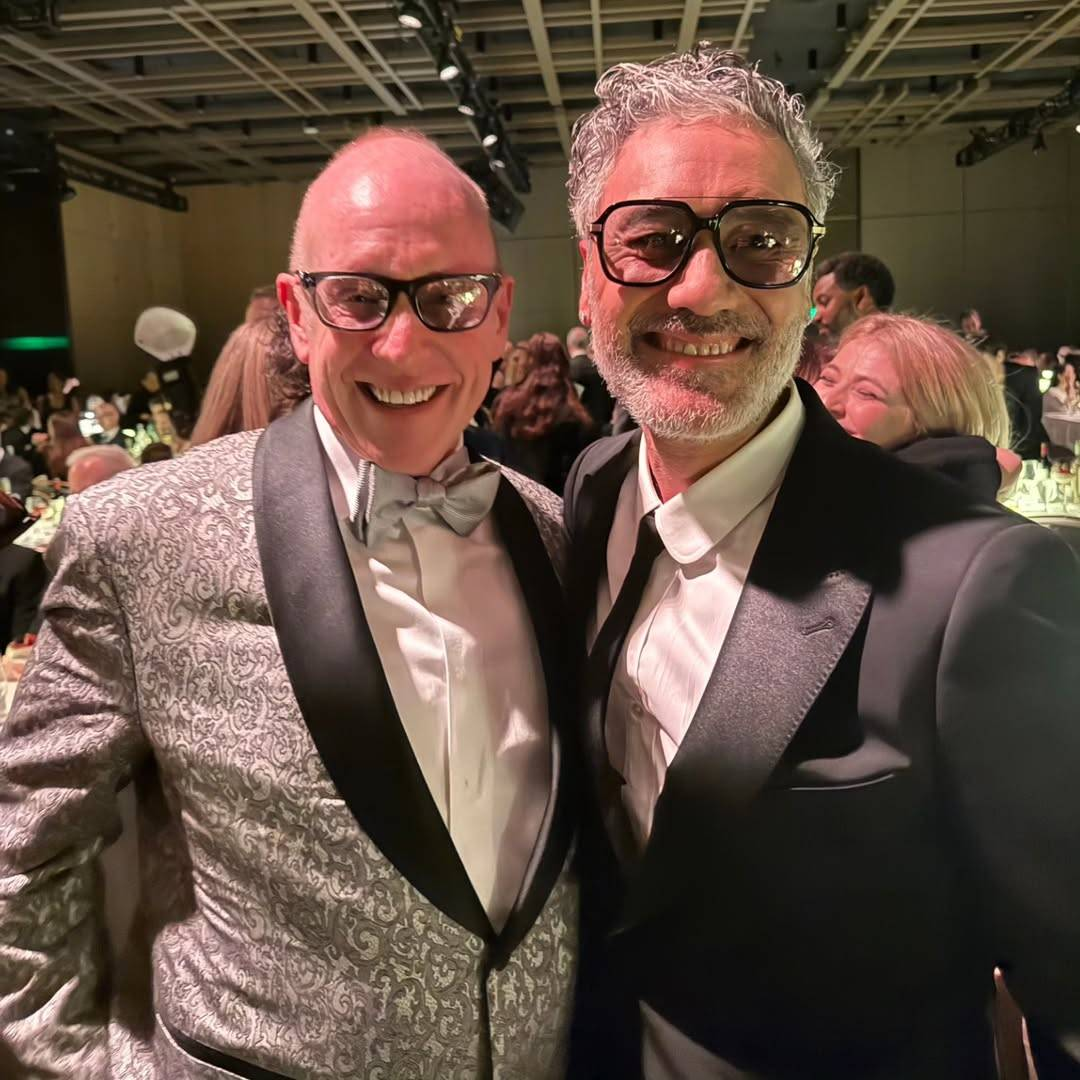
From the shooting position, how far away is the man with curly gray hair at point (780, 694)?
1004 millimetres

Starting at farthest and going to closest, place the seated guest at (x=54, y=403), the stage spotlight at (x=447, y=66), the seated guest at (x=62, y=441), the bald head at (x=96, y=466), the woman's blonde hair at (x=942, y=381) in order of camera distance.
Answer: the seated guest at (x=54, y=403) → the stage spotlight at (x=447, y=66) → the seated guest at (x=62, y=441) → the bald head at (x=96, y=466) → the woman's blonde hair at (x=942, y=381)

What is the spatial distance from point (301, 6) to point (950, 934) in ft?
22.8

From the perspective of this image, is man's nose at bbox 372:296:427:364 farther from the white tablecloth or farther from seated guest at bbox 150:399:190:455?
seated guest at bbox 150:399:190:455

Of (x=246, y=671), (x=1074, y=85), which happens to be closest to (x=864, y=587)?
(x=246, y=671)

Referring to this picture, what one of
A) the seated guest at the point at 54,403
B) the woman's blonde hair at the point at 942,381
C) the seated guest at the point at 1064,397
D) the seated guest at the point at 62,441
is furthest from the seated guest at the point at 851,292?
the seated guest at the point at 54,403

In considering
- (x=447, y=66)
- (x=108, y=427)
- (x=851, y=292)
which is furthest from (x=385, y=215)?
(x=108, y=427)

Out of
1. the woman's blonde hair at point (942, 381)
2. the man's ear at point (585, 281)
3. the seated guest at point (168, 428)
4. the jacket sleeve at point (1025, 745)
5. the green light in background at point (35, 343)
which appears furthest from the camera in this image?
the green light in background at point (35, 343)

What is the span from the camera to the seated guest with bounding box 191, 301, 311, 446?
2447mm

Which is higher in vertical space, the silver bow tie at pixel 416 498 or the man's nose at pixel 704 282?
the man's nose at pixel 704 282

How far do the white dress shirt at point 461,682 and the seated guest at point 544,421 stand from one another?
3.36m

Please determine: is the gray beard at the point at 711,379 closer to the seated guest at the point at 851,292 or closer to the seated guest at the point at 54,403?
the seated guest at the point at 851,292

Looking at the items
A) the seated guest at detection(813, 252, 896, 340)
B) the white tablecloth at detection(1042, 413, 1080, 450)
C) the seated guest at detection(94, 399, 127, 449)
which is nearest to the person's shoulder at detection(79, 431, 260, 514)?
the seated guest at detection(813, 252, 896, 340)

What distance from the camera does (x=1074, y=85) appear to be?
8.67m

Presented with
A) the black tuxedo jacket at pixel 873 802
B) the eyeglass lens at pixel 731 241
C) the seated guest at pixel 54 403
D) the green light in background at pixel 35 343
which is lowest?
the black tuxedo jacket at pixel 873 802
